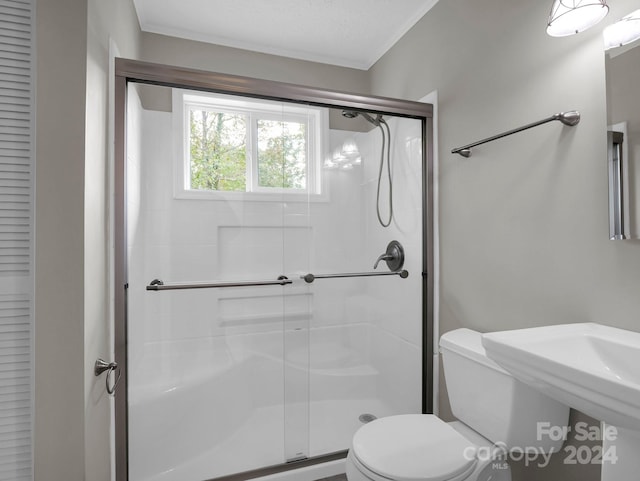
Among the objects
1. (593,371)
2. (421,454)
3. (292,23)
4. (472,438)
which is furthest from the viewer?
(292,23)

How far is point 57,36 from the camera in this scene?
1.11m

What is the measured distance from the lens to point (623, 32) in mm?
1051

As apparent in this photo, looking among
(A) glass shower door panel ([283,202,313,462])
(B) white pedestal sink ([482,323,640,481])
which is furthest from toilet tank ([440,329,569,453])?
(A) glass shower door panel ([283,202,313,462])

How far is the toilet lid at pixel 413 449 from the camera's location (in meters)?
1.13

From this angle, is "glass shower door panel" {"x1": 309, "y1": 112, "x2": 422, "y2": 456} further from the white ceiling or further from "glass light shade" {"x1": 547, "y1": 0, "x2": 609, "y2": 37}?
"glass light shade" {"x1": 547, "y1": 0, "x2": 609, "y2": 37}

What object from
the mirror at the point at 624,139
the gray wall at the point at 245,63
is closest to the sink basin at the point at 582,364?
the mirror at the point at 624,139

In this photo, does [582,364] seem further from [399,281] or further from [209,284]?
[209,284]

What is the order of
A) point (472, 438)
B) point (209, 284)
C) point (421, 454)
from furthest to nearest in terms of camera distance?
point (209, 284) < point (472, 438) < point (421, 454)

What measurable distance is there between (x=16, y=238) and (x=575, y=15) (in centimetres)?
194

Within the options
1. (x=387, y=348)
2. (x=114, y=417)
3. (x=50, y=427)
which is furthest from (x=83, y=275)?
(x=387, y=348)

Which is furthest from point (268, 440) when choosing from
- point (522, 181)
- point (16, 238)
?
point (522, 181)

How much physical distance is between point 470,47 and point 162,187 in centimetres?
165

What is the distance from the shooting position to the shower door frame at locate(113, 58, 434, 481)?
1464 millimetres

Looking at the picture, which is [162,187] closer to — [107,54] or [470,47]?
[107,54]
